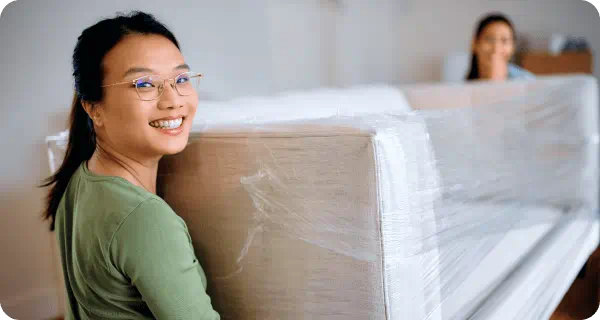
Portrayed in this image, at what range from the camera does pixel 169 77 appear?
768mm

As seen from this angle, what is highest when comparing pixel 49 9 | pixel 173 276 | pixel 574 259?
pixel 49 9

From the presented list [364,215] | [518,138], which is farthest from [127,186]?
[518,138]

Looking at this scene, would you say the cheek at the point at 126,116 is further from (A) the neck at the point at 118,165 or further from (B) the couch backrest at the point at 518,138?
(B) the couch backrest at the point at 518,138

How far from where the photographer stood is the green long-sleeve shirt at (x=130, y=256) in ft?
2.14

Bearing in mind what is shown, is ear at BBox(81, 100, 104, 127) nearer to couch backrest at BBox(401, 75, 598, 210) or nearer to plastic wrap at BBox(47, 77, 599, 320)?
plastic wrap at BBox(47, 77, 599, 320)

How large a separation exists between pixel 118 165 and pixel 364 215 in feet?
1.36

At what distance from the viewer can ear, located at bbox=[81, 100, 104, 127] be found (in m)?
0.77

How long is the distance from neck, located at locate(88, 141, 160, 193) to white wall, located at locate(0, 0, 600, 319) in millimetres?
827

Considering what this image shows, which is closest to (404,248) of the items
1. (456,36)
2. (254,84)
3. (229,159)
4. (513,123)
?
(229,159)

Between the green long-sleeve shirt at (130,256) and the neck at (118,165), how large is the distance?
27mm

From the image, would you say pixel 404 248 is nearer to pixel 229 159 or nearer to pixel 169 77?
pixel 229 159

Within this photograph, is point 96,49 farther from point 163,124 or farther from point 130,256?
point 130,256

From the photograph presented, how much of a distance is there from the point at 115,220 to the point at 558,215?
1.34m

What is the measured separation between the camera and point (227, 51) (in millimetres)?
2336
